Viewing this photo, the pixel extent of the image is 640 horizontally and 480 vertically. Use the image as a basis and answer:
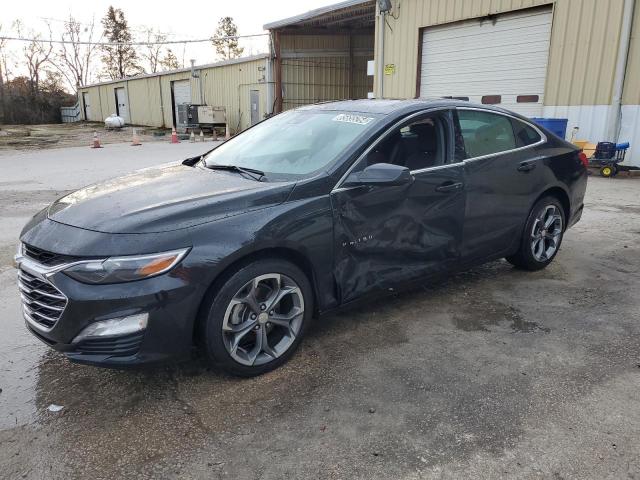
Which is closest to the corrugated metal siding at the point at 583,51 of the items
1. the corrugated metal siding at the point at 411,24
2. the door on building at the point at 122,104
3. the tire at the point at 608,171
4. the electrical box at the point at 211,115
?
the tire at the point at 608,171

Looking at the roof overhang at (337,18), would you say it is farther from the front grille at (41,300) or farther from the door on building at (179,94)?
the front grille at (41,300)

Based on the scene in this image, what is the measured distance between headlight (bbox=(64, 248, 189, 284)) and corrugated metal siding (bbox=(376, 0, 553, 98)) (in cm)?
1219

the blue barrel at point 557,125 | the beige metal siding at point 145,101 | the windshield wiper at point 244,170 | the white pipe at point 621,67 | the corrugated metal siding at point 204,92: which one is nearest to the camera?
the windshield wiper at point 244,170

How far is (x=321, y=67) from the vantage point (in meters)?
23.4

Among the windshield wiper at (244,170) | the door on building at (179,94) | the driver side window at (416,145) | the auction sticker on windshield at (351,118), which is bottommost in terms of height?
the windshield wiper at (244,170)

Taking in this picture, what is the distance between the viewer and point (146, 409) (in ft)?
9.14

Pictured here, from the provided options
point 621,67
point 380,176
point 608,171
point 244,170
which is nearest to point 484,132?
point 380,176

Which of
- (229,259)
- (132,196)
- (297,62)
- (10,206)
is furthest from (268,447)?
(297,62)

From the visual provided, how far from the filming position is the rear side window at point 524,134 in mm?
4520

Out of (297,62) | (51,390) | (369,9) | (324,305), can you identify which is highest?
(369,9)

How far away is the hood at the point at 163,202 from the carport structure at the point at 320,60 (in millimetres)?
19143

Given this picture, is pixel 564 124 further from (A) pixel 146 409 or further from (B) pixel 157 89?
(B) pixel 157 89

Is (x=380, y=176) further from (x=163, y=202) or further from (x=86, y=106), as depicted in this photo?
(x=86, y=106)

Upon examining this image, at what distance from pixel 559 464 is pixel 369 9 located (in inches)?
708
